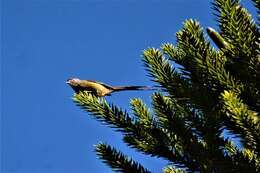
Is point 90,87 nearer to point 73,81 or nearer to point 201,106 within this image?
point 73,81

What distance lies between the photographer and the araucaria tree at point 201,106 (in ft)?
11.4

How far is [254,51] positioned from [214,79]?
313 millimetres

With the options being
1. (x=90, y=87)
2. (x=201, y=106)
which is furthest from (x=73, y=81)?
(x=201, y=106)

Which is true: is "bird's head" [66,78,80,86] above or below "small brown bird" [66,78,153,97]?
above

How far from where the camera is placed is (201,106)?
11.6ft

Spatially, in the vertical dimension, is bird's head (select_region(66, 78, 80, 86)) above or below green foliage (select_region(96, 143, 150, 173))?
above

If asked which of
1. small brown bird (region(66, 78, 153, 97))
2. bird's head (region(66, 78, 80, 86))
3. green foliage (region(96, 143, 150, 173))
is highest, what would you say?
bird's head (region(66, 78, 80, 86))

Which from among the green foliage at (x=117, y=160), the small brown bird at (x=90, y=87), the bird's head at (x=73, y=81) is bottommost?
the green foliage at (x=117, y=160)

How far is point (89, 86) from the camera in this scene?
154 inches

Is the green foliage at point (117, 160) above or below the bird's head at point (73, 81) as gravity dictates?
below

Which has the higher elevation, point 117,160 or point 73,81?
point 73,81

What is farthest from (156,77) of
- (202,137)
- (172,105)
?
(202,137)

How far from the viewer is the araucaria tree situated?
11.4 ft

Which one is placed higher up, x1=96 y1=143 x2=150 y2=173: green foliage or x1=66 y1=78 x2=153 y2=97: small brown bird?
x1=66 y1=78 x2=153 y2=97: small brown bird
